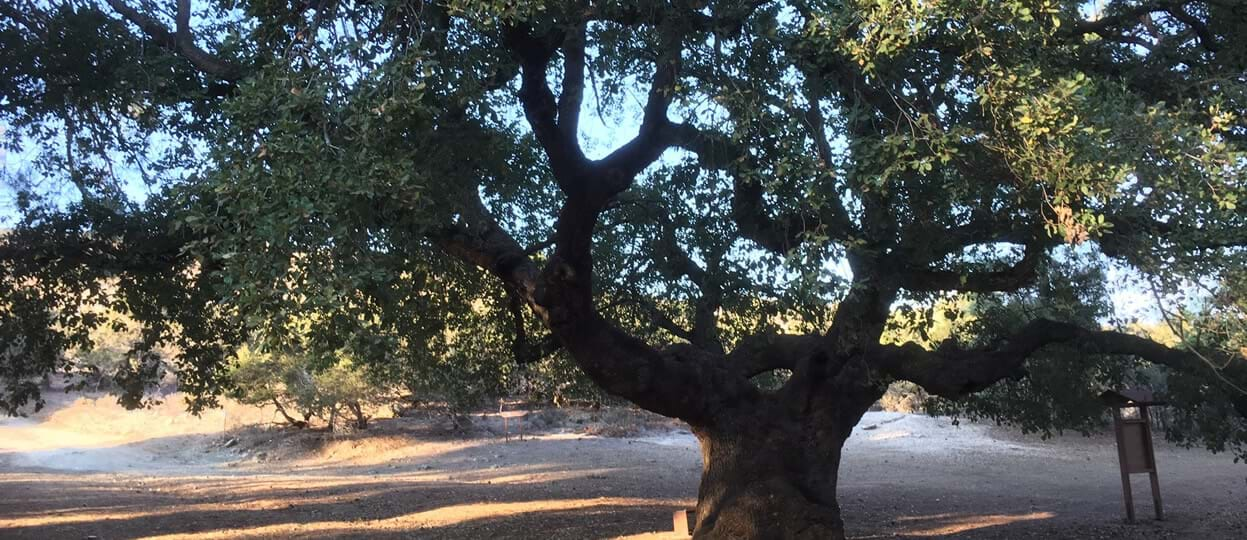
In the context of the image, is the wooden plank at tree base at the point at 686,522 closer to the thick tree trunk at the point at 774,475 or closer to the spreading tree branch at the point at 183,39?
the thick tree trunk at the point at 774,475

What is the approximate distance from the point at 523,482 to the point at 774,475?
12.1m

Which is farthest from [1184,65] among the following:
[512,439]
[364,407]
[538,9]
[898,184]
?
[364,407]

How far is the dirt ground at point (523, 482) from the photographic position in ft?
41.2

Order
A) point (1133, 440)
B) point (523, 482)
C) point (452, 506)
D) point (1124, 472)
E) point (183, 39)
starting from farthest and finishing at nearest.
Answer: point (523, 482)
point (452, 506)
point (1133, 440)
point (1124, 472)
point (183, 39)

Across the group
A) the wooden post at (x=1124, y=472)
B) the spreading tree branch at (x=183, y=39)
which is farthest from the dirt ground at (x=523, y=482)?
the spreading tree branch at (x=183, y=39)

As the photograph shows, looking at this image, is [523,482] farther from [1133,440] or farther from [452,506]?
[1133,440]

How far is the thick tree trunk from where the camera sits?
870 centimetres

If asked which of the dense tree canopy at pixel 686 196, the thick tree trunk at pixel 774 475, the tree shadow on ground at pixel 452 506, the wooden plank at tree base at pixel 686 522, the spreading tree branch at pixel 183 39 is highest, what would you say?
the spreading tree branch at pixel 183 39

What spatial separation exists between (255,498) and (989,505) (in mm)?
13523

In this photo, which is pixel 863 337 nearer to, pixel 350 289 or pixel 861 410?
pixel 861 410

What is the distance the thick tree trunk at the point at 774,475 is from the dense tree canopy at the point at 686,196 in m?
0.03

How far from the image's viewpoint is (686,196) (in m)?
10.5

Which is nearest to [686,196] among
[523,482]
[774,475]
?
[774,475]

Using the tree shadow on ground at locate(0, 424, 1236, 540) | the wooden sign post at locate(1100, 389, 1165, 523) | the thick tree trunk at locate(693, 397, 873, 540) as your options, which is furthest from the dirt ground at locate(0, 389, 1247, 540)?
the thick tree trunk at locate(693, 397, 873, 540)
